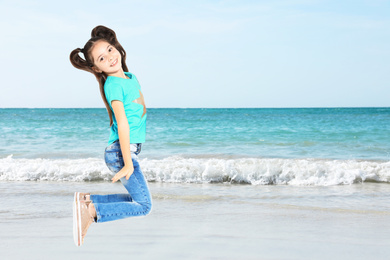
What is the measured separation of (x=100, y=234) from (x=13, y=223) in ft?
3.90

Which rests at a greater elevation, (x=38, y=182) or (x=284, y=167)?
(x=284, y=167)

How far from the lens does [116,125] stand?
9.68ft

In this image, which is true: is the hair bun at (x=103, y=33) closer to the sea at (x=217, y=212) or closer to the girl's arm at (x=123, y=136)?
the girl's arm at (x=123, y=136)

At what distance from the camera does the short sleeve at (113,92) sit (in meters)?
2.82

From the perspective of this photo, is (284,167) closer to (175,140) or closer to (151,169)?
(151,169)

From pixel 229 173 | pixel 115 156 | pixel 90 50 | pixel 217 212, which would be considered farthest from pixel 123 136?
pixel 229 173

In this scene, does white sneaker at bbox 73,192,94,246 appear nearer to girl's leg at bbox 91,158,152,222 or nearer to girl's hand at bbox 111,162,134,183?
girl's leg at bbox 91,158,152,222

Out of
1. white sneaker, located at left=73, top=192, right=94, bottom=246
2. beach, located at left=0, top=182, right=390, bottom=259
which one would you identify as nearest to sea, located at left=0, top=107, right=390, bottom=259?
beach, located at left=0, top=182, right=390, bottom=259

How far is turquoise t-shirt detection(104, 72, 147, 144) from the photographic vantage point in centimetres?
286

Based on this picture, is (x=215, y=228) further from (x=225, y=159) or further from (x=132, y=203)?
(x=225, y=159)

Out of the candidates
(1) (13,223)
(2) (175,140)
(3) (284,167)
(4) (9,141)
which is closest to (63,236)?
(1) (13,223)

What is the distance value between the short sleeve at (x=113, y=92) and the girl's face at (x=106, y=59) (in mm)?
184

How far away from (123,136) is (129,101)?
0.27 meters

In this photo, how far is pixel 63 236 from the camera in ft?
13.6
